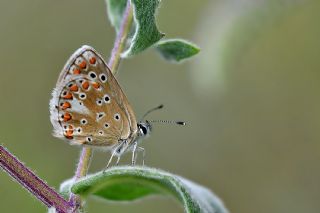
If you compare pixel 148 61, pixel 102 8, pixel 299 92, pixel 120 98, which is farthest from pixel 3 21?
pixel 120 98

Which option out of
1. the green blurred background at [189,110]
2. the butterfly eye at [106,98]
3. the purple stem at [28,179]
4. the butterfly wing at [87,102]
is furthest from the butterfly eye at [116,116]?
the green blurred background at [189,110]

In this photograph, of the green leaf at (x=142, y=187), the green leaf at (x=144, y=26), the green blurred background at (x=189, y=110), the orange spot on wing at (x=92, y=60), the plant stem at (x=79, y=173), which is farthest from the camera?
the green blurred background at (x=189, y=110)

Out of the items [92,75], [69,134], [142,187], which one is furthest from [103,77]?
[142,187]

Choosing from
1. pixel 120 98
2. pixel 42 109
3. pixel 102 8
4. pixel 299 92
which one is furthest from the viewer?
pixel 102 8

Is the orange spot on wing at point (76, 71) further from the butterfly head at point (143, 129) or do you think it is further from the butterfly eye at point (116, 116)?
the butterfly head at point (143, 129)

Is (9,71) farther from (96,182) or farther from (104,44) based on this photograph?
(96,182)

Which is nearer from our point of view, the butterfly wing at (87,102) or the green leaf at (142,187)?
the green leaf at (142,187)

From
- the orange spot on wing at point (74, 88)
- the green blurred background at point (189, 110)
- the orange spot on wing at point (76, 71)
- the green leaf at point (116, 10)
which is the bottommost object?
the green blurred background at point (189, 110)

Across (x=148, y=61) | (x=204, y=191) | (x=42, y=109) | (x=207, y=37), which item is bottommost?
(x=42, y=109)
